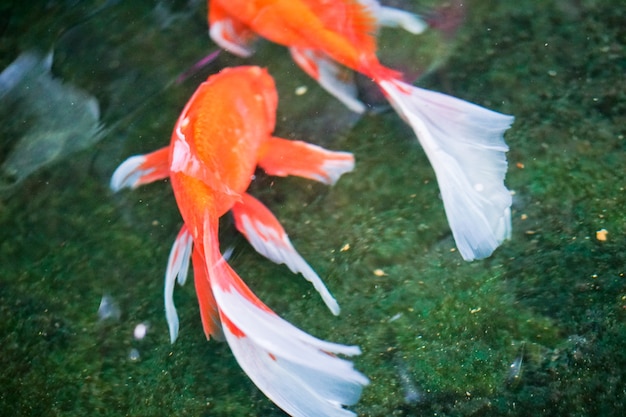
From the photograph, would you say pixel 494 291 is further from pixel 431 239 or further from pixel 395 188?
pixel 395 188

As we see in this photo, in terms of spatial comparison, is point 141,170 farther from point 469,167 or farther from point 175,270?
point 469,167

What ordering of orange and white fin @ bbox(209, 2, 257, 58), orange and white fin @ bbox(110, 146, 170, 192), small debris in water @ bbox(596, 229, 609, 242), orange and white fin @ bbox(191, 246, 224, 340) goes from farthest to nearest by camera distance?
orange and white fin @ bbox(209, 2, 257, 58), orange and white fin @ bbox(110, 146, 170, 192), small debris in water @ bbox(596, 229, 609, 242), orange and white fin @ bbox(191, 246, 224, 340)

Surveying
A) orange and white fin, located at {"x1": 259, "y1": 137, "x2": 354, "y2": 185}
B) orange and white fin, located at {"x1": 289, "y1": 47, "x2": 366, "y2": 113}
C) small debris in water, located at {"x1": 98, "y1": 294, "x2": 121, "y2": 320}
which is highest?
orange and white fin, located at {"x1": 289, "y1": 47, "x2": 366, "y2": 113}

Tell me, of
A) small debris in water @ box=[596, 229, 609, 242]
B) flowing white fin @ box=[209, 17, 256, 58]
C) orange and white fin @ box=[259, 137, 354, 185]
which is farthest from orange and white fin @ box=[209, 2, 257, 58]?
small debris in water @ box=[596, 229, 609, 242]

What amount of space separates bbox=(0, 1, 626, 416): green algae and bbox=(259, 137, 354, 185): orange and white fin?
0.02m

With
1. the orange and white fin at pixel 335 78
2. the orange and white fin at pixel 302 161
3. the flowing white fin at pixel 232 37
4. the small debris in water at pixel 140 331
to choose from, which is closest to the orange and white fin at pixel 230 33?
the flowing white fin at pixel 232 37

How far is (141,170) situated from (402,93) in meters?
0.61

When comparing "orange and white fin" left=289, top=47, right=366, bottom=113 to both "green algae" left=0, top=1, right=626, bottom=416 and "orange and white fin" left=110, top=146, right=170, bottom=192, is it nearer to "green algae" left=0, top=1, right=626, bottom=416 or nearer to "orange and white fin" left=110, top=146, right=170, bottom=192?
"green algae" left=0, top=1, right=626, bottom=416

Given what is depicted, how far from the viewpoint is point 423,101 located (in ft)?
4.42

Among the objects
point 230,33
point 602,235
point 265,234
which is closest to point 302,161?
point 265,234

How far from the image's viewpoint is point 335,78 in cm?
151

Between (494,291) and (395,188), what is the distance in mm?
304

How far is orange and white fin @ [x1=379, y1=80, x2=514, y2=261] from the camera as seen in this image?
123 cm

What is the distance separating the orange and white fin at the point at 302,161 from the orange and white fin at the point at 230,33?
0.98ft
